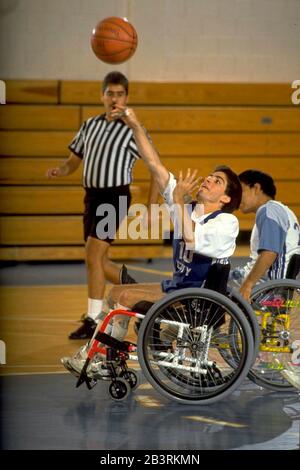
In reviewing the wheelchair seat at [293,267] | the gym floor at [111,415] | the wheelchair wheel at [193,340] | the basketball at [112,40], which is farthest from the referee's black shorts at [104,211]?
the wheelchair wheel at [193,340]

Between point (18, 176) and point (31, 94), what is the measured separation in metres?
0.85

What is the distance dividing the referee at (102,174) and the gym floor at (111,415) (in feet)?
1.35

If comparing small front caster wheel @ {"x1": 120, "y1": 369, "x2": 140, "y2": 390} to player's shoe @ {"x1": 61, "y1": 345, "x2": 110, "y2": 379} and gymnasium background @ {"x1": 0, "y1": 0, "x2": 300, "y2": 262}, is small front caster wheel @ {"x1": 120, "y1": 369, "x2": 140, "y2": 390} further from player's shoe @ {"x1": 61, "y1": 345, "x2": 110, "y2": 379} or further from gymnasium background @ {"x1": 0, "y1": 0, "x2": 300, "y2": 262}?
gymnasium background @ {"x1": 0, "y1": 0, "x2": 300, "y2": 262}

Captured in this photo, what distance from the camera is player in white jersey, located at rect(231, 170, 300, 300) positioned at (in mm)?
5059

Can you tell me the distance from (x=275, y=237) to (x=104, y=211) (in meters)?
1.74

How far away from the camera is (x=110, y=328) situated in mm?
4980

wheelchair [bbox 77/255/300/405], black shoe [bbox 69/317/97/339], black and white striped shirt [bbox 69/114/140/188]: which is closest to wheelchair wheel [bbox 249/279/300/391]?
wheelchair [bbox 77/255/300/405]

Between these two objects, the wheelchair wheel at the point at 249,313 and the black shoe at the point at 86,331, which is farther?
the black shoe at the point at 86,331

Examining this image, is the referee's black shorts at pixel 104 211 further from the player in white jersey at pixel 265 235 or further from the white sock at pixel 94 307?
the player in white jersey at pixel 265 235

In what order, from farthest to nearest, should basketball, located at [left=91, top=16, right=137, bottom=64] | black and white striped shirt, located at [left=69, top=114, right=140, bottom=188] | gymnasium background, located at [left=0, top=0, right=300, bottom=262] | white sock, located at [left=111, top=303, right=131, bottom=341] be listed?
gymnasium background, located at [left=0, top=0, right=300, bottom=262] < basketball, located at [left=91, top=16, right=137, bottom=64] < black and white striped shirt, located at [left=69, top=114, right=140, bottom=188] < white sock, located at [left=111, top=303, right=131, bottom=341]

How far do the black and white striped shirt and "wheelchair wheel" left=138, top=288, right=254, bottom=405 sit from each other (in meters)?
2.04

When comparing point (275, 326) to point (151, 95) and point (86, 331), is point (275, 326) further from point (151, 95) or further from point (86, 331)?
point (151, 95)

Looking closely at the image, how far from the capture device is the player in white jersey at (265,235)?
5059mm
